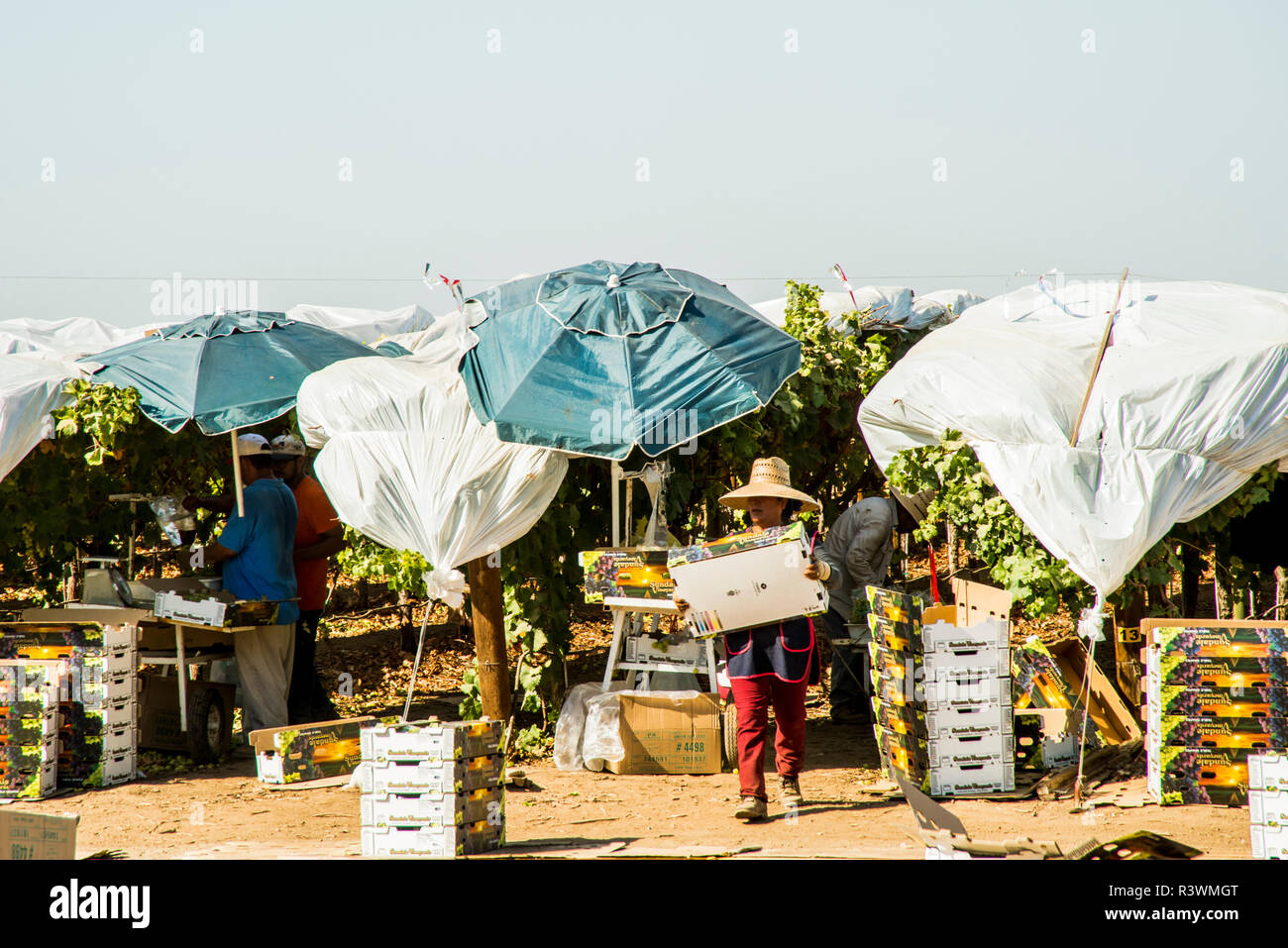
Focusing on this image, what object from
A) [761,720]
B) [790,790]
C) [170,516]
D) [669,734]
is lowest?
[790,790]

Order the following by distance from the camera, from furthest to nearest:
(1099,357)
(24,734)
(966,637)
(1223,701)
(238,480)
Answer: (238,480) < (1099,357) < (24,734) < (966,637) < (1223,701)

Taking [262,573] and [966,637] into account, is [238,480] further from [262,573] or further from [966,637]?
[966,637]

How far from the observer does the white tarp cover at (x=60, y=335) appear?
475 inches

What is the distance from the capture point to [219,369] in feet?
24.9

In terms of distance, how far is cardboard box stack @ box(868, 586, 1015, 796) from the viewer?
6.06m

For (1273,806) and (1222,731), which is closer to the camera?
(1273,806)

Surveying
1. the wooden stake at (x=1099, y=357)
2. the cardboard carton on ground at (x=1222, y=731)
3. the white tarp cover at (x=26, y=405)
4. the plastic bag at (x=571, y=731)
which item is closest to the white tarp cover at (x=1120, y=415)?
the wooden stake at (x=1099, y=357)

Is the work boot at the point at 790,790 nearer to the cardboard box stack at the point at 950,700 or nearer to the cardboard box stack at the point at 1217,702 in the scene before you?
the cardboard box stack at the point at 950,700

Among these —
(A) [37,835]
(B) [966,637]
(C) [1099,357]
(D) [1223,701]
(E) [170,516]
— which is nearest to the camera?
(A) [37,835]

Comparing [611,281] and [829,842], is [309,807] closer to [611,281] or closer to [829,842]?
[829,842]

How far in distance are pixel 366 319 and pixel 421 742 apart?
450 inches

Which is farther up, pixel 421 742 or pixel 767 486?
pixel 767 486

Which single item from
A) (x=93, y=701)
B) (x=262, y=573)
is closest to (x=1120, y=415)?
(x=262, y=573)
